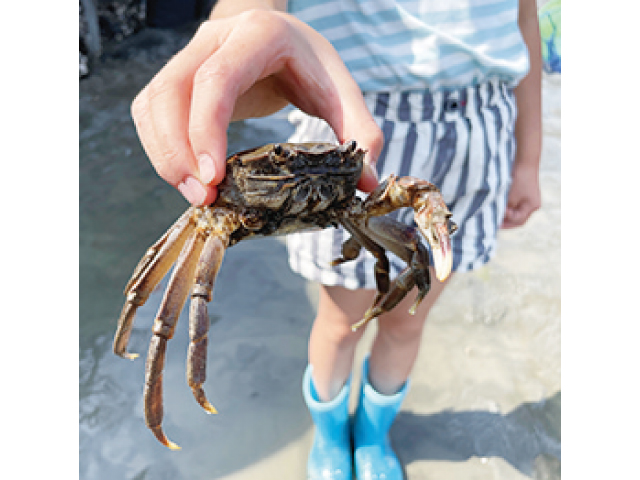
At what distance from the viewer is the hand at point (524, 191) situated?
2240mm

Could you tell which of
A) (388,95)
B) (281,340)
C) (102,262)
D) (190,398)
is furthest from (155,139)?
(102,262)

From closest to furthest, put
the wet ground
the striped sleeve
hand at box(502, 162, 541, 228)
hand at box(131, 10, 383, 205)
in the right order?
hand at box(131, 10, 383, 205), the striped sleeve, hand at box(502, 162, 541, 228), the wet ground

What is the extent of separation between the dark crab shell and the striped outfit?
1.84 feet

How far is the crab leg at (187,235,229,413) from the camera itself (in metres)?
1.14

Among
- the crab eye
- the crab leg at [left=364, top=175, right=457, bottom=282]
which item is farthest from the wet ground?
the crab eye

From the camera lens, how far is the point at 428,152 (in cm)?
177

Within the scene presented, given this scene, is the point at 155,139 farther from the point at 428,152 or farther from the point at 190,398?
the point at 190,398

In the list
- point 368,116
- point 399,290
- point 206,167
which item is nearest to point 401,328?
point 399,290

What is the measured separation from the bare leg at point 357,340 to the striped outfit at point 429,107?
161 mm

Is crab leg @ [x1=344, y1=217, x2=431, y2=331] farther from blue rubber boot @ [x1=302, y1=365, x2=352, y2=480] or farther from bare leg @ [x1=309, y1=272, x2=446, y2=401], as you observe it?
blue rubber boot @ [x1=302, y1=365, x2=352, y2=480]

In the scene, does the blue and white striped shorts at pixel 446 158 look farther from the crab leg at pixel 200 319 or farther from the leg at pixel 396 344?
the crab leg at pixel 200 319

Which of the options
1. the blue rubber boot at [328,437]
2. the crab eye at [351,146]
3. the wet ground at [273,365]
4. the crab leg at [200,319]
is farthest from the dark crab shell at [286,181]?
the wet ground at [273,365]

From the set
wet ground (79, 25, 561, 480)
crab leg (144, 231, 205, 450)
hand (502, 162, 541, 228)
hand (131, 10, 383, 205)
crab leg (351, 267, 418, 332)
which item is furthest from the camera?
wet ground (79, 25, 561, 480)

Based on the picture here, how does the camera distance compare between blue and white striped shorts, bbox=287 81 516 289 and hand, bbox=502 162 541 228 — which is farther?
hand, bbox=502 162 541 228
